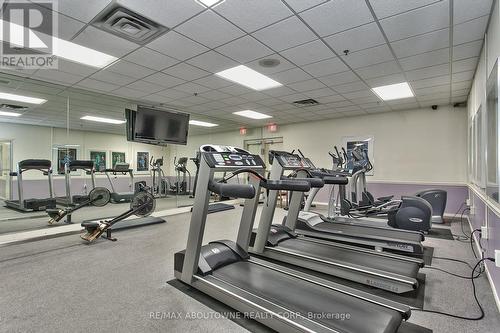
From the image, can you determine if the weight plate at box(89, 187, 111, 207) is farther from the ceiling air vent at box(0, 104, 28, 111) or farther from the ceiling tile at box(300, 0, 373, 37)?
the ceiling tile at box(300, 0, 373, 37)

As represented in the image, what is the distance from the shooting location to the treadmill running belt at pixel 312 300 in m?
1.59

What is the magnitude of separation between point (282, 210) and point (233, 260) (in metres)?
4.56

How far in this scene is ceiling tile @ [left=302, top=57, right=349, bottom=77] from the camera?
3.79m

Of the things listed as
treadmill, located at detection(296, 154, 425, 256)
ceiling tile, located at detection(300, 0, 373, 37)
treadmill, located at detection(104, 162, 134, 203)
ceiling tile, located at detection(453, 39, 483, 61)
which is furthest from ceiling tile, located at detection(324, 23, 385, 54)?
treadmill, located at detection(104, 162, 134, 203)

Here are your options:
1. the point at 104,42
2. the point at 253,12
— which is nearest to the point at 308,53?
the point at 253,12

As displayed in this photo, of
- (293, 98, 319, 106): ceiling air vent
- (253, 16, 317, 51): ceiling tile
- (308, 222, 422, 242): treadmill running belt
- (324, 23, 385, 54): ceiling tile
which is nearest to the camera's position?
(253, 16, 317, 51): ceiling tile

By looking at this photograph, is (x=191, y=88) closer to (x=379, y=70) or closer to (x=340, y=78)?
(x=340, y=78)

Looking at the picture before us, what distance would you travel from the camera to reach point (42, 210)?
221 inches

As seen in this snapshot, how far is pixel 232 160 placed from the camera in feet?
7.95

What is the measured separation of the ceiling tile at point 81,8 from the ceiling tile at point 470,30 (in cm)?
357

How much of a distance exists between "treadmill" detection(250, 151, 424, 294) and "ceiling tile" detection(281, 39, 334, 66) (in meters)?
1.37

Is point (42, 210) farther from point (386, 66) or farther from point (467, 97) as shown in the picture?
point (467, 97)

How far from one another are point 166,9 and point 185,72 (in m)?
1.68

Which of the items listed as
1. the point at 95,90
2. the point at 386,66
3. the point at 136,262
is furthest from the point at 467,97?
the point at 95,90
